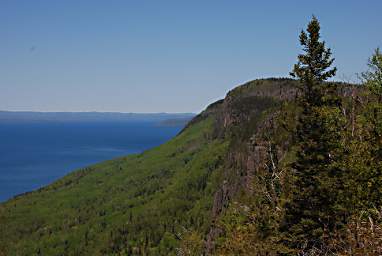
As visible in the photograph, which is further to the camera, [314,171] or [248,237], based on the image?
[314,171]

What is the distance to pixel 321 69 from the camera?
31.0 meters

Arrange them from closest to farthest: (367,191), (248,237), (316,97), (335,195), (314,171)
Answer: (367,191) → (335,195) → (248,237) → (314,171) → (316,97)

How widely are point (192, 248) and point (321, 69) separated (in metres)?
15.4

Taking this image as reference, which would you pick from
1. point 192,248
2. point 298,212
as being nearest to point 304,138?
point 298,212

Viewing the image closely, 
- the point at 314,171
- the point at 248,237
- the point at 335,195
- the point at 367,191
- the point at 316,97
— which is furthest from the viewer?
the point at 316,97

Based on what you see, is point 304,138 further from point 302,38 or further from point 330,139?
point 302,38

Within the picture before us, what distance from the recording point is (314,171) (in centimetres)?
2844

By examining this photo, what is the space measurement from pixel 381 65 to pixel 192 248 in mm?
17240

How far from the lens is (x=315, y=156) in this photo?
28.5 meters

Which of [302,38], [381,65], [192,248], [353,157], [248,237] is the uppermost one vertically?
[302,38]

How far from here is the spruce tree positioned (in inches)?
993

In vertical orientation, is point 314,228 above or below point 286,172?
below

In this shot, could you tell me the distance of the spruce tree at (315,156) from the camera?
2522 cm

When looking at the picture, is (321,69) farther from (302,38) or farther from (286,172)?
(286,172)
